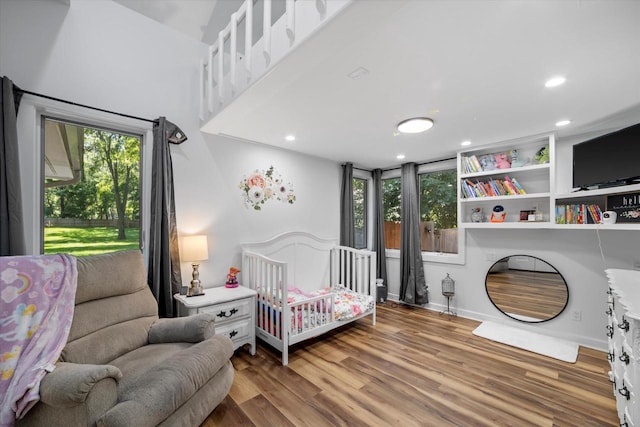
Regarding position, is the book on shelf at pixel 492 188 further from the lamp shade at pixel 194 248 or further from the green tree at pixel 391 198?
the lamp shade at pixel 194 248

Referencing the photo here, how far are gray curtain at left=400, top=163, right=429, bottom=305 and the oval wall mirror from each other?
2.86ft

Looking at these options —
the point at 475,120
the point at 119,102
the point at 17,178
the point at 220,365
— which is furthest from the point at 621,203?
the point at 17,178

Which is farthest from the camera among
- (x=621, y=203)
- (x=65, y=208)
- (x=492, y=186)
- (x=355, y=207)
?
(x=355, y=207)

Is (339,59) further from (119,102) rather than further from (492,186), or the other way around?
(492,186)

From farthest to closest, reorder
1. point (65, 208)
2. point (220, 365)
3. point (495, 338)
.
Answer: point (495, 338)
point (65, 208)
point (220, 365)

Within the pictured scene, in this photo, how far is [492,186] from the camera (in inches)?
127

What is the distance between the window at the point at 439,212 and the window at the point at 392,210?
432mm

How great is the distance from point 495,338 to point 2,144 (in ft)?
14.5

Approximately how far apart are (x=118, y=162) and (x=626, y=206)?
447 centimetres

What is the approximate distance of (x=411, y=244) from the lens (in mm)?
3984

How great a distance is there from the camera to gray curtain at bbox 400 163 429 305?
3943mm

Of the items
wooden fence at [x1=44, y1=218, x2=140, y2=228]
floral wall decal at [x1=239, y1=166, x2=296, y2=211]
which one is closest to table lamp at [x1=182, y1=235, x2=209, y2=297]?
wooden fence at [x1=44, y1=218, x2=140, y2=228]

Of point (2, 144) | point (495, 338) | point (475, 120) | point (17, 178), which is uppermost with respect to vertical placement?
point (475, 120)

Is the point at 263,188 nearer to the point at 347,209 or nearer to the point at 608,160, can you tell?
the point at 347,209
